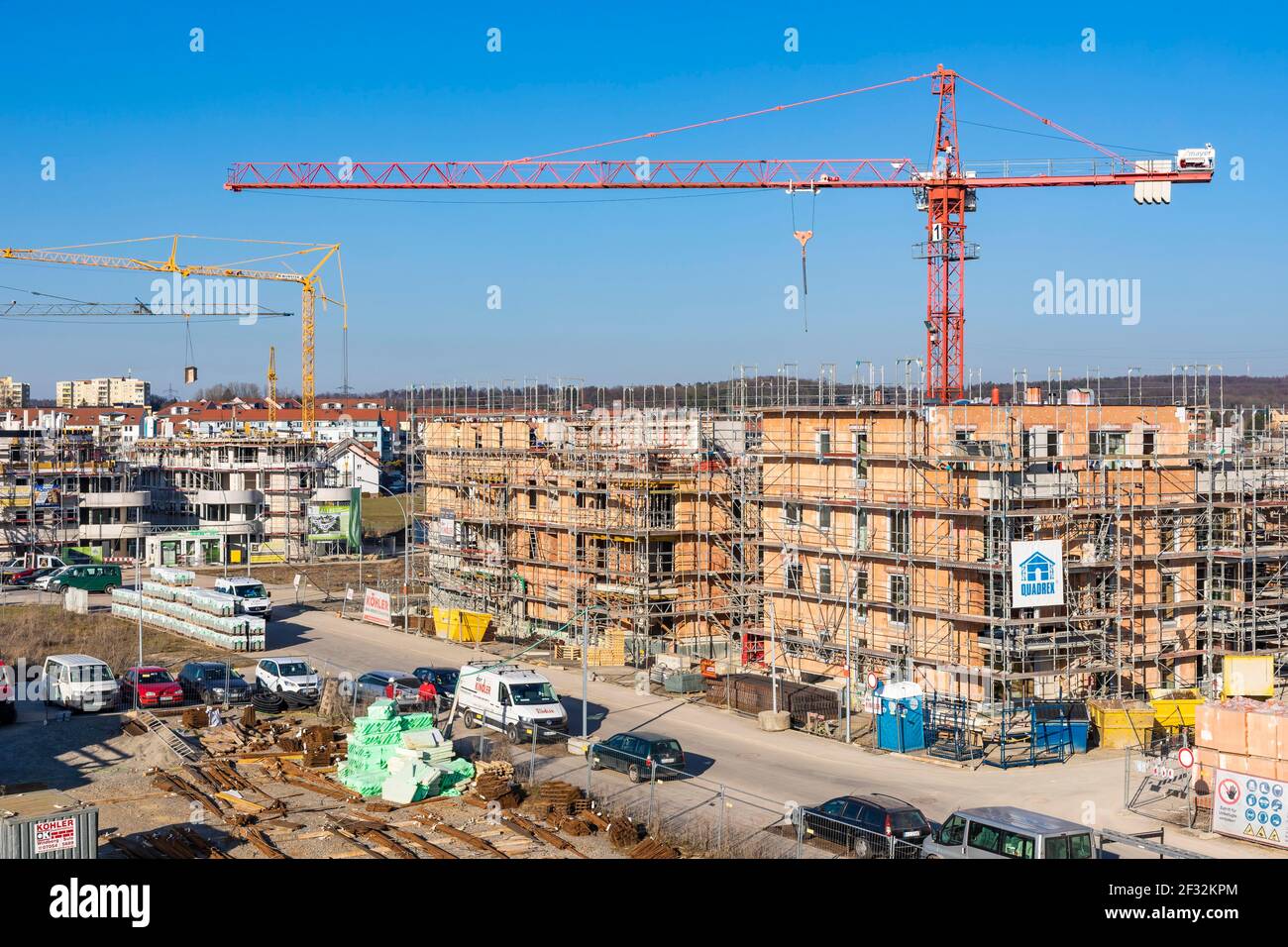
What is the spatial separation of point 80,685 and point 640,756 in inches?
631

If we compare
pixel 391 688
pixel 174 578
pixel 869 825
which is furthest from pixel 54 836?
pixel 174 578

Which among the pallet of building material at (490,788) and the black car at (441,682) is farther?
the black car at (441,682)

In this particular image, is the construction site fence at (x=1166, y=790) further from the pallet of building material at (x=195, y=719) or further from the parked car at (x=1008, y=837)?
the pallet of building material at (x=195, y=719)

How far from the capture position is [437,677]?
1262 inches

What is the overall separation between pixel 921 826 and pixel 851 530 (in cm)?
1536

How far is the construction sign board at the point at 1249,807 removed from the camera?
20.1 meters

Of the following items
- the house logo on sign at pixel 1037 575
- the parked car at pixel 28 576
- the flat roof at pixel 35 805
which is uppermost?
the house logo on sign at pixel 1037 575

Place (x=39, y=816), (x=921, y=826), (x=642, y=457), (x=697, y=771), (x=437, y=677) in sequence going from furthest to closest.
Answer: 1. (x=642, y=457)
2. (x=437, y=677)
3. (x=697, y=771)
4. (x=921, y=826)
5. (x=39, y=816)

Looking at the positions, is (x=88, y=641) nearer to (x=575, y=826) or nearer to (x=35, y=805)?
(x=35, y=805)

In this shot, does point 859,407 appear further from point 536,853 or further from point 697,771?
point 536,853

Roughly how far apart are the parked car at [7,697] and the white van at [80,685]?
0.84 m

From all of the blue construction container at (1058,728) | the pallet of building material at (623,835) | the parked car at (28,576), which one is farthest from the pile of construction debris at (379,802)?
the parked car at (28,576)

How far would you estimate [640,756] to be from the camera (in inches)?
957
